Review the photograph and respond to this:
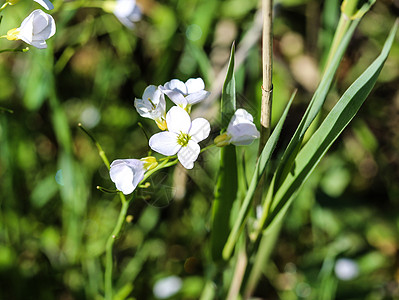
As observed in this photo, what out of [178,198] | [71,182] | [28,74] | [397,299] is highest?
[28,74]

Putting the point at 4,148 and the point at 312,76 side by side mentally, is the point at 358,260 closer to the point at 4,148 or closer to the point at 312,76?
the point at 312,76

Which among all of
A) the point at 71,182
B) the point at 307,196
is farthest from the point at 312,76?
the point at 71,182

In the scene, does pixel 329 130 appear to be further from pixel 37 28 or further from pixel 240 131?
pixel 37 28

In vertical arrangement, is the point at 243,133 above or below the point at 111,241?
above

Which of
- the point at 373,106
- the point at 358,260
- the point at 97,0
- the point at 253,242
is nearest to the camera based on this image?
the point at 253,242

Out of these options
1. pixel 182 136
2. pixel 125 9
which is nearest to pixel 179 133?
pixel 182 136
